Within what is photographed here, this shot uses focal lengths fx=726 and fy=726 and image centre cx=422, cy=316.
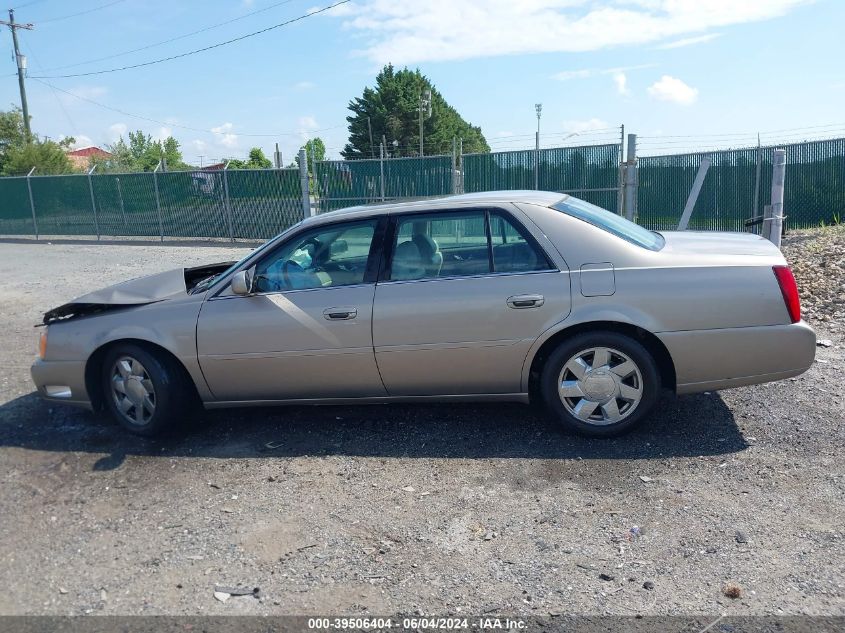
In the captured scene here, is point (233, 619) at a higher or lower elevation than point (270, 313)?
lower

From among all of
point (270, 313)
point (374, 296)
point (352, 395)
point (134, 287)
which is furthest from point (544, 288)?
point (134, 287)

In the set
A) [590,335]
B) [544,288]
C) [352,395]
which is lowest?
[352,395]

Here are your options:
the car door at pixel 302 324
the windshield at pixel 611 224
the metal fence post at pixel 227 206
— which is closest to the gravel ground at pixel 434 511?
the car door at pixel 302 324

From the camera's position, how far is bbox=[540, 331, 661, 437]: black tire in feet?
14.6

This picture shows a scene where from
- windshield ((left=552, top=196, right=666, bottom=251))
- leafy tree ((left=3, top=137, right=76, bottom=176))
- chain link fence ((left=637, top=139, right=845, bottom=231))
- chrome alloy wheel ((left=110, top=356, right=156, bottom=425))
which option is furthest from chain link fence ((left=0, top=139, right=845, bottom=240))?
leafy tree ((left=3, top=137, right=76, bottom=176))

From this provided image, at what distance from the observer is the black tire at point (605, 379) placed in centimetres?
444

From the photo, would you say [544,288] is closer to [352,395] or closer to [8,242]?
[352,395]

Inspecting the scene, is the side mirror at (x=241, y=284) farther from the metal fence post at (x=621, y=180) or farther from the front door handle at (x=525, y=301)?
the metal fence post at (x=621, y=180)

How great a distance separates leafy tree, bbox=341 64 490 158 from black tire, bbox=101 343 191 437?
210 ft

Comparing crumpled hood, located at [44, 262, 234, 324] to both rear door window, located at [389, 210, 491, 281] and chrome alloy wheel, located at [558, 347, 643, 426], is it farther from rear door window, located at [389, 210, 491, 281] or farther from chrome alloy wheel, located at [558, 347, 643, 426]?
chrome alloy wheel, located at [558, 347, 643, 426]

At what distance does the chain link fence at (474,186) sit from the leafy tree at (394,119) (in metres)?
49.2

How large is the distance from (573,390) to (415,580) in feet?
5.86

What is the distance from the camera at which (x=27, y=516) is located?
4.07m

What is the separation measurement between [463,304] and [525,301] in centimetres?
39
